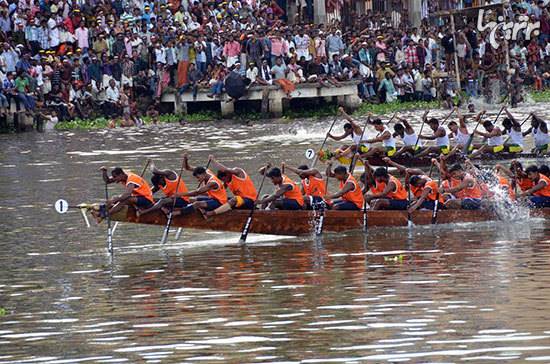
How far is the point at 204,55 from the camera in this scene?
36.9m

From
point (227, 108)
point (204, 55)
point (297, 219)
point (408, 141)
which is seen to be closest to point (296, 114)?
point (227, 108)

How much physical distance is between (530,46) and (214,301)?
94.2ft

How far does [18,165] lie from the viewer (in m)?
29.9

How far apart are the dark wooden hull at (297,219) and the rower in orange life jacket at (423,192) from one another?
0.11 meters

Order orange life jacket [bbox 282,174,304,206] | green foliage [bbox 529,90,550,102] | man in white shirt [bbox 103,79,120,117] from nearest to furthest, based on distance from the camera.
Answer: orange life jacket [bbox 282,174,304,206] < man in white shirt [bbox 103,79,120,117] < green foliage [bbox 529,90,550,102]

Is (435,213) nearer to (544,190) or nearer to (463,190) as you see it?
(463,190)

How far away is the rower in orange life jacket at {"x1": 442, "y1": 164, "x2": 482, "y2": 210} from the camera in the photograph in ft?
67.5

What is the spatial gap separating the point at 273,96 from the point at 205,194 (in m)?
18.2

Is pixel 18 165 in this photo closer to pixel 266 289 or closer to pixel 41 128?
pixel 41 128

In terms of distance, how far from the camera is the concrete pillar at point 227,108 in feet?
124

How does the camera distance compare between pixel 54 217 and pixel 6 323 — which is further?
pixel 54 217

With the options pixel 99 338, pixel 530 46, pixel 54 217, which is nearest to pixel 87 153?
pixel 54 217

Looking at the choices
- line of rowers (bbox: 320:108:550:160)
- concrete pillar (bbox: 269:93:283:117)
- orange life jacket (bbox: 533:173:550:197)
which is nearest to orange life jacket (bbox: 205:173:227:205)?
orange life jacket (bbox: 533:173:550:197)

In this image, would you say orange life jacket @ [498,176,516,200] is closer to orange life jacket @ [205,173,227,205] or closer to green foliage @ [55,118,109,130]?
orange life jacket @ [205,173,227,205]
